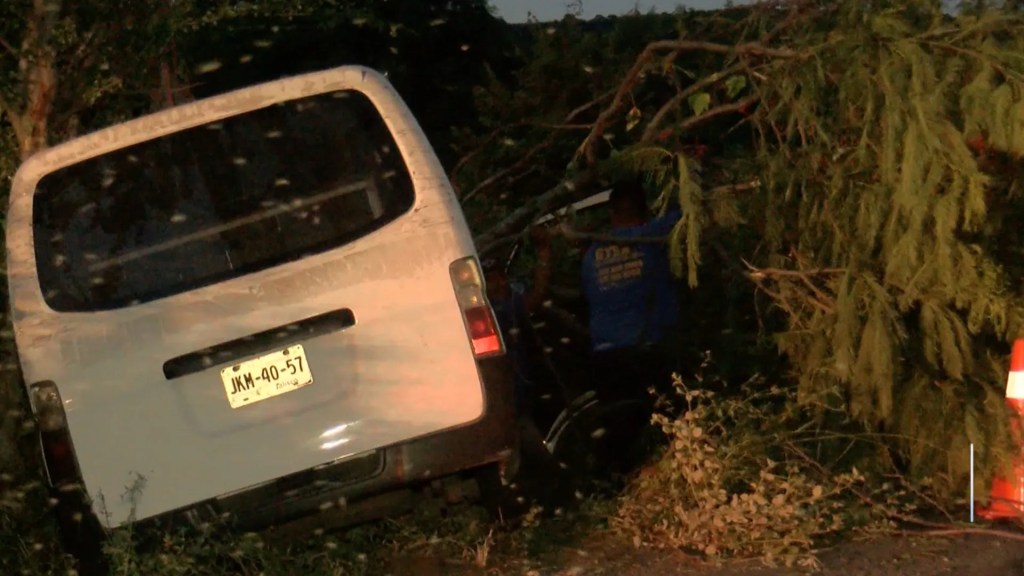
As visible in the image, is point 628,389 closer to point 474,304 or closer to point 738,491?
point 738,491

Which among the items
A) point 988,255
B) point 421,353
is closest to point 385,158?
point 421,353

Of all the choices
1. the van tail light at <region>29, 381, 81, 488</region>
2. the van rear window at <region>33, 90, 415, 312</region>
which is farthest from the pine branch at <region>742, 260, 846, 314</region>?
the van tail light at <region>29, 381, 81, 488</region>

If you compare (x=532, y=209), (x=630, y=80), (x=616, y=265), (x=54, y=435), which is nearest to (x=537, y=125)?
(x=630, y=80)

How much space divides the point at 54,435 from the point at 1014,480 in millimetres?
3977

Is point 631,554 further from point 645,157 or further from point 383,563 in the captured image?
point 645,157

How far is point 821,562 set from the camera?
19.5 feet

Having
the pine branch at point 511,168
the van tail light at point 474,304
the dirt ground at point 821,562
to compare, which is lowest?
the dirt ground at point 821,562

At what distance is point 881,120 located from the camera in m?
6.32

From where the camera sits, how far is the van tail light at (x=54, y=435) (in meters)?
5.34

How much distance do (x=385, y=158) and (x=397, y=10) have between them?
1281 cm

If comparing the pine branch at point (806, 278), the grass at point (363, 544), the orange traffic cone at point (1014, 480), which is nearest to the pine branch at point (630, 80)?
the pine branch at point (806, 278)

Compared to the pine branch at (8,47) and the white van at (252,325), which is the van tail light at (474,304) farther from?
the pine branch at (8,47)

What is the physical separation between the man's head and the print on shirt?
182mm

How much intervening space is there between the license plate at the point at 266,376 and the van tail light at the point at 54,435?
588mm
